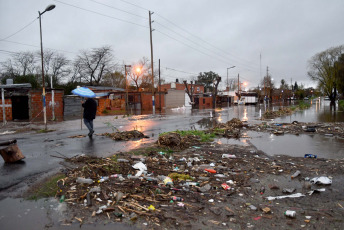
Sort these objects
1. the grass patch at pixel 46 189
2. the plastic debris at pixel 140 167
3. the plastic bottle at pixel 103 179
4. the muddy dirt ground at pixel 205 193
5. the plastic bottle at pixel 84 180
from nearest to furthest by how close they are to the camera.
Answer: the muddy dirt ground at pixel 205 193, the grass patch at pixel 46 189, the plastic bottle at pixel 84 180, the plastic bottle at pixel 103 179, the plastic debris at pixel 140 167

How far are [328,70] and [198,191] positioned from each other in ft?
212

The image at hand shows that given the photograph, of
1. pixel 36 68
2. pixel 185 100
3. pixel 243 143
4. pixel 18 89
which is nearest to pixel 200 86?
pixel 185 100

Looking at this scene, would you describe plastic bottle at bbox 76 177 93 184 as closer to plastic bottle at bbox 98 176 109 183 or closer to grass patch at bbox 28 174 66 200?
plastic bottle at bbox 98 176 109 183

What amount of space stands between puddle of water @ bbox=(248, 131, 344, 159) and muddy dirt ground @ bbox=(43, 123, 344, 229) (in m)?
1.15

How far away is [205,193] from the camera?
4.28m

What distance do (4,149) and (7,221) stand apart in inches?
130

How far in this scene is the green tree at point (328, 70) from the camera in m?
53.1

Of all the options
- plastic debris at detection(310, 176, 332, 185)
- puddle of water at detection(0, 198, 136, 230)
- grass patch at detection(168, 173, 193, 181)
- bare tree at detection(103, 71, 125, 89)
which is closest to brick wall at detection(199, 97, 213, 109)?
bare tree at detection(103, 71, 125, 89)

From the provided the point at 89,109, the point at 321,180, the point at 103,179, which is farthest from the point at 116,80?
the point at 321,180

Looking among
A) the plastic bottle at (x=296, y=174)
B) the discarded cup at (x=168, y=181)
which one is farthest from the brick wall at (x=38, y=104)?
the plastic bottle at (x=296, y=174)

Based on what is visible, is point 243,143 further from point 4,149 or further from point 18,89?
point 18,89

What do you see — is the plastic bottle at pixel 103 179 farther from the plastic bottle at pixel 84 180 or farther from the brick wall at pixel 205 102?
the brick wall at pixel 205 102

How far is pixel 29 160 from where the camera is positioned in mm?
6457

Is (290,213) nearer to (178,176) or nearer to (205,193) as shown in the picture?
(205,193)
